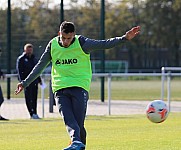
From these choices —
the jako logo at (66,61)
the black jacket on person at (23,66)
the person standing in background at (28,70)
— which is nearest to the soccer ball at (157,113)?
the jako logo at (66,61)

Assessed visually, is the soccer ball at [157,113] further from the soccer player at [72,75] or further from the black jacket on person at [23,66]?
the black jacket on person at [23,66]

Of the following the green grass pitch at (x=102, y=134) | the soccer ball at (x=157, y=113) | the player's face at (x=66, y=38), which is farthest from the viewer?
the green grass pitch at (x=102, y=134)

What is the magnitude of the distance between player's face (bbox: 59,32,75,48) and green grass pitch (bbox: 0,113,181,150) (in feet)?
7.30

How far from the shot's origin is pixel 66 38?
10.1 m

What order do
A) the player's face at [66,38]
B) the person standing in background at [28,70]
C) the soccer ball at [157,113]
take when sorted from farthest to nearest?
the person standing in background at [28,70]
the soccer ball at [157,113]
the player's face at [66,38]

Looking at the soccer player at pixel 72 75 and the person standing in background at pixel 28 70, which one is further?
the person standing in background at pixel 28 70

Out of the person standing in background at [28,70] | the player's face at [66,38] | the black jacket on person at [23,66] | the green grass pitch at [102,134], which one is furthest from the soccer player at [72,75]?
the black jacket on person at [23,66]

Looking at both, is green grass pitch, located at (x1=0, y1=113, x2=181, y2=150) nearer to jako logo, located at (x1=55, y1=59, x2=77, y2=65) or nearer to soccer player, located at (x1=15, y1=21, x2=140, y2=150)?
soccer player, located at (x1=15, y1=21, x2=140, y2=150)

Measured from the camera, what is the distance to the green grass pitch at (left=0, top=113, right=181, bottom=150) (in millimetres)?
12062

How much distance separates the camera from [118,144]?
12.3 metres

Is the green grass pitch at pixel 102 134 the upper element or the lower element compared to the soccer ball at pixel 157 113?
lower

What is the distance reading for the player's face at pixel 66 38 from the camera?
→ 10.1 metres

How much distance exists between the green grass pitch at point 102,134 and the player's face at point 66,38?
223 centimetres

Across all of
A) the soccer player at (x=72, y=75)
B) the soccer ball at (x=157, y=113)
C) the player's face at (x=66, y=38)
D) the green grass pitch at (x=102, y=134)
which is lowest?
the green grass pitch at (x=102, y=134)
